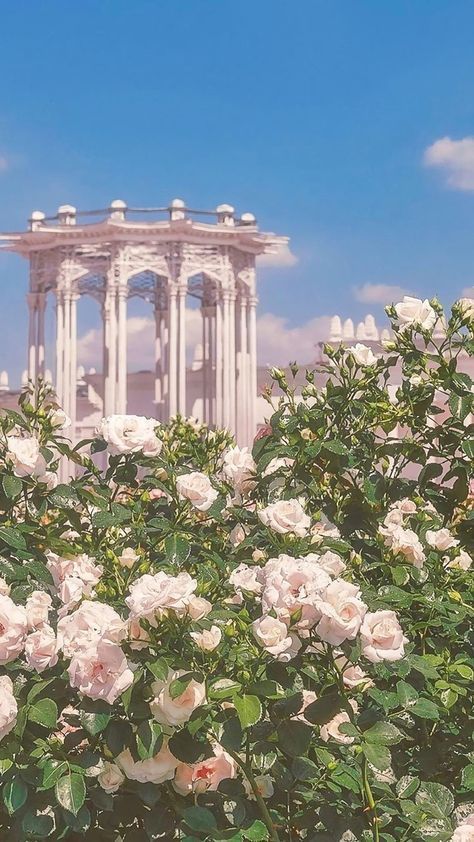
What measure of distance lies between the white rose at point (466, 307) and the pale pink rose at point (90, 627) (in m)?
1.68

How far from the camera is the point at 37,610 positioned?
Answer: 2566 mm

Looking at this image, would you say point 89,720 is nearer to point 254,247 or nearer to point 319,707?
point 319,707

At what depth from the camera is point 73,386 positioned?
2442cm

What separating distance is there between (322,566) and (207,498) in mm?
685

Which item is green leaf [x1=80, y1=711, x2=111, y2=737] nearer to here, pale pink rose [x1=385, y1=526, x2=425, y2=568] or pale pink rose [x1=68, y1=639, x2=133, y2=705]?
pale pink rose [x1=68, y1=639, x2=133, y2=705]

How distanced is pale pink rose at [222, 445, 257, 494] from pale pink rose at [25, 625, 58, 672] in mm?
1115

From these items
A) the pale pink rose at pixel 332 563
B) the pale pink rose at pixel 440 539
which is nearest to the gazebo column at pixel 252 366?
the pale pink rose at pixel 440 539

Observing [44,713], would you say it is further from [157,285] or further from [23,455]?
[157,285]

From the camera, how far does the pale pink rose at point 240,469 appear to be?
3.44 m

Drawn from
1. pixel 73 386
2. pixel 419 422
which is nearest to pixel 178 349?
pixel 73 386

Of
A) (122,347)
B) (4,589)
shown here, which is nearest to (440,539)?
(4,589)

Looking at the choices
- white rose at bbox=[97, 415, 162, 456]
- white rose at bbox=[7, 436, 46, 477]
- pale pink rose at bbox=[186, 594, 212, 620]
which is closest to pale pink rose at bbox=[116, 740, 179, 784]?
pale pink rose at bbox=[186, 594, 212, 620]

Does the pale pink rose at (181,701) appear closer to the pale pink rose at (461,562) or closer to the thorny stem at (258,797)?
the thorny stem at (258,797)

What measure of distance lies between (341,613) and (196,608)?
322mm
